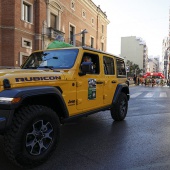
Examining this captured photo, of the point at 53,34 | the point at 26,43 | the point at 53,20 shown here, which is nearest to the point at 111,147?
the point at 26,43

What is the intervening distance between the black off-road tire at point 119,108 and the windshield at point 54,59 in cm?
218

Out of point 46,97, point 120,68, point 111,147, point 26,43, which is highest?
point 26,43

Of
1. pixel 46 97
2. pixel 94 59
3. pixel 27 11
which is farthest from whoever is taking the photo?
pixel 27 11

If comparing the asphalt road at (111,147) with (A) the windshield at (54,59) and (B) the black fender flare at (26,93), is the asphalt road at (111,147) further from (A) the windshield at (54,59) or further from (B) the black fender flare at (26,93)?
(A) the windshield at (54,59)

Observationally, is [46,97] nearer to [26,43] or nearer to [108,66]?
[108,66]

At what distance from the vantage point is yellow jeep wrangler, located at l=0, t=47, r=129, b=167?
3057 millimetres

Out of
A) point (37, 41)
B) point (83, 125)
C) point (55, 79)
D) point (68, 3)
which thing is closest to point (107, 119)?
point (83, 125)

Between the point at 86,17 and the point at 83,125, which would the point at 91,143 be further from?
the point at 86,17

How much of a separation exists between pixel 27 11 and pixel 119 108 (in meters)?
18.8

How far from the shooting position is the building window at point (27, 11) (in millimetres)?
21484

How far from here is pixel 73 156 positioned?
151 inches

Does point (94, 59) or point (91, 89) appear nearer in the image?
point (91, 89)

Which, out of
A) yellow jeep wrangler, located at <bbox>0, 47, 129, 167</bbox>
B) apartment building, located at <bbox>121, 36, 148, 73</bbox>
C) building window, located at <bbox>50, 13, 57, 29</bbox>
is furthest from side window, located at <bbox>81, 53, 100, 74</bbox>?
apartment building, located at <bbox>121, 36, 148, 73</bbox>

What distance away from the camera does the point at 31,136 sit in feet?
10.9
